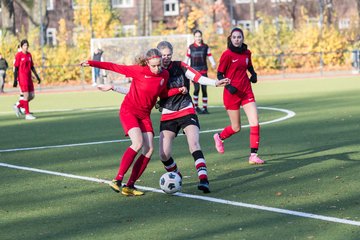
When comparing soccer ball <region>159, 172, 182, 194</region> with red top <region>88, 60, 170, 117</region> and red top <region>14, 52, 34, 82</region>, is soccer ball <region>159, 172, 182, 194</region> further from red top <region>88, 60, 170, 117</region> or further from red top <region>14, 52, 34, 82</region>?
red top <region>14, 52, 34, 82</region>

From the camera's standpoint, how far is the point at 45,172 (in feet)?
47.5

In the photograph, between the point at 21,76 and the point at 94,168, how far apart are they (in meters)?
11.4

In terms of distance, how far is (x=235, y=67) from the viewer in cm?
1473

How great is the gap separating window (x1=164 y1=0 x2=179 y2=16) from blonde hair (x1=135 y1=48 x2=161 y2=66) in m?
75.4

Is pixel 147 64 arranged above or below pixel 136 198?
above

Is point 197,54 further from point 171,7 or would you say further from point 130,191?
point 171,7

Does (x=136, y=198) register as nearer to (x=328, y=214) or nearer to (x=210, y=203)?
(x=210, y=203)

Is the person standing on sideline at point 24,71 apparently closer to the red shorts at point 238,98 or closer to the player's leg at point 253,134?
the red shorts at point 238,98

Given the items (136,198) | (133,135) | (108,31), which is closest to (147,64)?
(133,135)

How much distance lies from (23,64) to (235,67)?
11.8 m

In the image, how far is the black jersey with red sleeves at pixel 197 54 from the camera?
80.8 ft

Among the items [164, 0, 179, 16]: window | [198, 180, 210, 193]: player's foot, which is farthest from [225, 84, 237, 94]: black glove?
[164, 0, 179, 16]: window

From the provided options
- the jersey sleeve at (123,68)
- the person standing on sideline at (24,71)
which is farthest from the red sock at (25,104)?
the jersey sleeve at (123,68)

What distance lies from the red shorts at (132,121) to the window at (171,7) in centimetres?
7529
